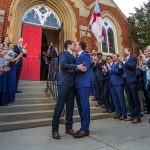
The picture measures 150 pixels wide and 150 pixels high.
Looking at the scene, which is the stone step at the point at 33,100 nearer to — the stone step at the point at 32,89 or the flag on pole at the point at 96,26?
the stone step at the point at 32,89

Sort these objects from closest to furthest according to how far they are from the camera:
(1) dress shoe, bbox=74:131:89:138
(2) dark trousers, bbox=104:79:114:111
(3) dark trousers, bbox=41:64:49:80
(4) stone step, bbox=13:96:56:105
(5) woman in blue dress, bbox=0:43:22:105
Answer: (1) dress shoe, bbox=74:131:89:138 < (5) woman in blue dress, bbox=0:43:22:105 < (4) stone step, bbox=13:96:56:105 < (2) dark trousers, bbox=104:79:114:111 < (3) dark trousers, bbox=41:64:49:80

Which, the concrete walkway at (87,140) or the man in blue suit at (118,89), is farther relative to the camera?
the man in blue suit at (118,89)

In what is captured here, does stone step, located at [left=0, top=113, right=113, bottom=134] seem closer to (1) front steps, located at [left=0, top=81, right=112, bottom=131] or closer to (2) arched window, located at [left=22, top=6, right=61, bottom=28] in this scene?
(1) front steps, located at [left=0, top=81, right=112, bottom=131]

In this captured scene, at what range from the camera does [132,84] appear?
20.5 feet

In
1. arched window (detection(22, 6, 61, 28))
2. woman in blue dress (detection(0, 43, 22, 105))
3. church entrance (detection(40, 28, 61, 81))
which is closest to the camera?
woman in blue dress (detection(0, 43, 22, 105))

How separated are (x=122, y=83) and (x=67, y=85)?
2.44m

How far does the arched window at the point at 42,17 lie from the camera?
10812 millimetres

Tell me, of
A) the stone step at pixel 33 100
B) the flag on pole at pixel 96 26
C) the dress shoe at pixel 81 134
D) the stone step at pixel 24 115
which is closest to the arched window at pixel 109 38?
the flag on pole at pixel 96 26

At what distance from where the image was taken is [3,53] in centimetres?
562

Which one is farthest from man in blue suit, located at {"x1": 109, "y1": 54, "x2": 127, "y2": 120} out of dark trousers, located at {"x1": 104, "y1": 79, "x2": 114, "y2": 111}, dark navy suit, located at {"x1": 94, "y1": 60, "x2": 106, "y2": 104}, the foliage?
the foliage

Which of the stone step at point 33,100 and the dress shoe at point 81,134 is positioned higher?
the stone step at point 33,100

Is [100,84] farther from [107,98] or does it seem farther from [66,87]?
[66,87]

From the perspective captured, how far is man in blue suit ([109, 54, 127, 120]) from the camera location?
260 inches

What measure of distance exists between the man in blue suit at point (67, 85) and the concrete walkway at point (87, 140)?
27 centimetres
